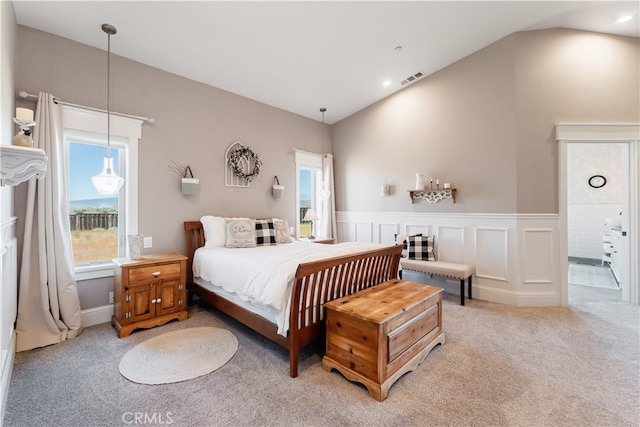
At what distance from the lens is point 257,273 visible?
2439 mm

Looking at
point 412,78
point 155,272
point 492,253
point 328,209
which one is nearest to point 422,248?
point 492,253

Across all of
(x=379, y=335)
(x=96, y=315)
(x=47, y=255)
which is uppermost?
(x=47, y=255)

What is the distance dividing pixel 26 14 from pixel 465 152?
5323mm

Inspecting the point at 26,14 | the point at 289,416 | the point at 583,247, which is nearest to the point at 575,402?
the point at 289,416

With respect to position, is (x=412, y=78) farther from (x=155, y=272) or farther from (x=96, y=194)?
(x=96, y=194)

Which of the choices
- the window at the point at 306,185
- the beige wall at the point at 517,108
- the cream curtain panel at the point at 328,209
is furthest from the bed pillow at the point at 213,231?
the beige wall at the point at 517,108

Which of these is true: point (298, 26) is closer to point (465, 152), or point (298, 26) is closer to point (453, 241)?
point (465, 152)

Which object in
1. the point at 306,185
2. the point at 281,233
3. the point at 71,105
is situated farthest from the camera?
the point at 306,185

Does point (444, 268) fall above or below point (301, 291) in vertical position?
below

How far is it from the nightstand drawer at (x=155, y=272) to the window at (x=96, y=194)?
64 cm

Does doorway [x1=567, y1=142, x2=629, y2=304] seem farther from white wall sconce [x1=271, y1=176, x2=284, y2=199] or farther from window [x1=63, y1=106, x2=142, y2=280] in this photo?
window [x1=63, y1=106, x2=142, y2=280]

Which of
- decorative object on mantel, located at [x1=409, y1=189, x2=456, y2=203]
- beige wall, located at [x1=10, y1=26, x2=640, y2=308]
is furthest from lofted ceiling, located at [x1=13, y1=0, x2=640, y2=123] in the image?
decorative object on mantel, located at [x1=409, y1=189, x2=456, y2=203]

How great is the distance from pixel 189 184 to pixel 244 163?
1018 millimetres

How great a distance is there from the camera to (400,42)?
141 inches
